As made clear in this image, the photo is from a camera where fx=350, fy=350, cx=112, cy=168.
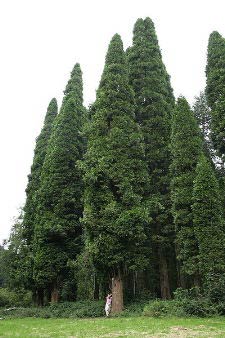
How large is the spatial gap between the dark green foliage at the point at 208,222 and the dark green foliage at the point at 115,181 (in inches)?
110

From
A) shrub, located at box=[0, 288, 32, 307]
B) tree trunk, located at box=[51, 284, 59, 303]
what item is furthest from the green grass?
shrub, located at box=[0, 288, 32, 307]

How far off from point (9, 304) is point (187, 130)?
946 inches

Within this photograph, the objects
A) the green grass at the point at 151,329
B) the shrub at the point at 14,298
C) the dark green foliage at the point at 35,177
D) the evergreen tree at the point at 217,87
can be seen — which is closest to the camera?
the green grass at the point at 151,329

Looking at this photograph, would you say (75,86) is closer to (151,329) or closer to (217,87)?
(217,87)

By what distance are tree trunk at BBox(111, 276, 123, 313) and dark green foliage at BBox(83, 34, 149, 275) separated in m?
0.53

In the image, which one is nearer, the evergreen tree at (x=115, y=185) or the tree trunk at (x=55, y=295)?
the evergreen tree at (x=115, y=185)

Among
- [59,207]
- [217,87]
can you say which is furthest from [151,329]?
[217,87]

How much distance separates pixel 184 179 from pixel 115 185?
401 cm

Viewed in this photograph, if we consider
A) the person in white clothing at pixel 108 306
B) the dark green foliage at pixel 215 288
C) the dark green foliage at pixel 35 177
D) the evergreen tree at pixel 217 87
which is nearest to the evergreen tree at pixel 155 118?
the evergreen tree at pixel 217 87

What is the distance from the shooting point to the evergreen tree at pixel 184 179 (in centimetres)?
1855

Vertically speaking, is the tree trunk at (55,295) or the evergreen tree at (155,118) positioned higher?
the evergreen tree at (155,118)

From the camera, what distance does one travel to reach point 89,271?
903 inches

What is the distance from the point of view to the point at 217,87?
23922mm

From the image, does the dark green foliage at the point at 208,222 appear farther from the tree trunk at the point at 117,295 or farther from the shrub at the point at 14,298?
the shrub at the point at 14,298
